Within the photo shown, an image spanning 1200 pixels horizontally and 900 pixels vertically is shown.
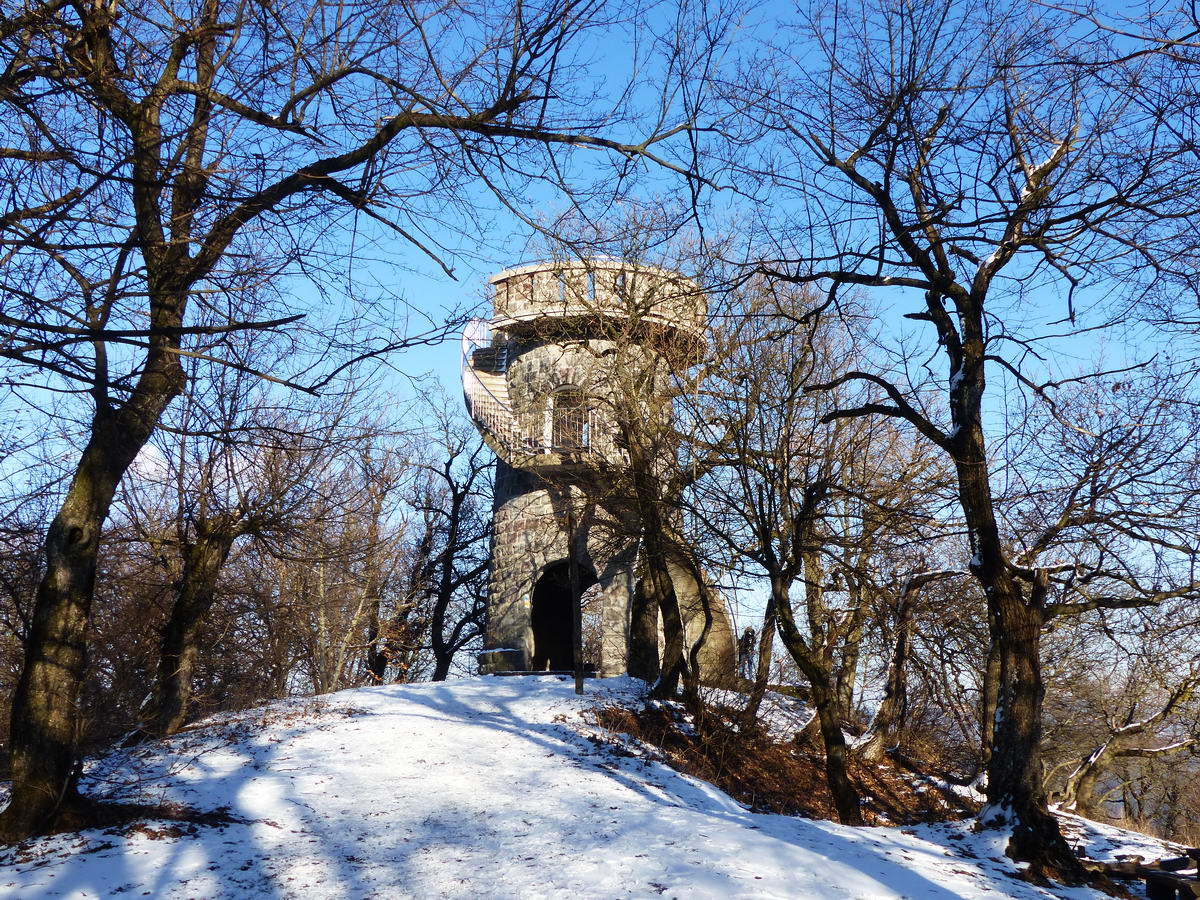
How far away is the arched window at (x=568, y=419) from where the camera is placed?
531 inches

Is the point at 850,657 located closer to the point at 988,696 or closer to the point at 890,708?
the point at 890,708

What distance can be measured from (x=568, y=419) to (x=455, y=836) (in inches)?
302

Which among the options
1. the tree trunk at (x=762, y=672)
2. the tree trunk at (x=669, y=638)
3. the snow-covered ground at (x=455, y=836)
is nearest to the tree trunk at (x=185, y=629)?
the snow-covered ground at (x=455, y=836)

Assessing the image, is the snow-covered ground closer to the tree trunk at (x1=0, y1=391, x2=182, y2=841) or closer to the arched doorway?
the tree trunk at (x1=0, y1=391, x2=182, y2=841)

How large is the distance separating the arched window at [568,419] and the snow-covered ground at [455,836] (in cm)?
445

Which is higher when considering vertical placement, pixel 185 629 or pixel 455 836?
pixel 185 629

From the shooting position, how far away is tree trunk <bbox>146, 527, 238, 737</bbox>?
10367mm

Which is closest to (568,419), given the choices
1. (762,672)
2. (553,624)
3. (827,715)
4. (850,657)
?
(762,672)

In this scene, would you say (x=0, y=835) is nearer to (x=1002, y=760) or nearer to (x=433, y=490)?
(x=1002, y=760)

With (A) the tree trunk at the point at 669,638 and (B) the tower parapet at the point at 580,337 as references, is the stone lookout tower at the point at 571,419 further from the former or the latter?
(A) the tree trunk at the point at 669,638

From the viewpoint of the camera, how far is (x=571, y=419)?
1396 cm

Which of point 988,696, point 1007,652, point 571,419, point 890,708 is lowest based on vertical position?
point 890,708

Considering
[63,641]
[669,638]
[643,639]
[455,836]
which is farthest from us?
[643,639]

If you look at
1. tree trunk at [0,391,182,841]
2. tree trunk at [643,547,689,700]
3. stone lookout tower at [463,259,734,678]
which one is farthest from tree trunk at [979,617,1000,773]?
Result: tree trunk at [0,391,182,841]
